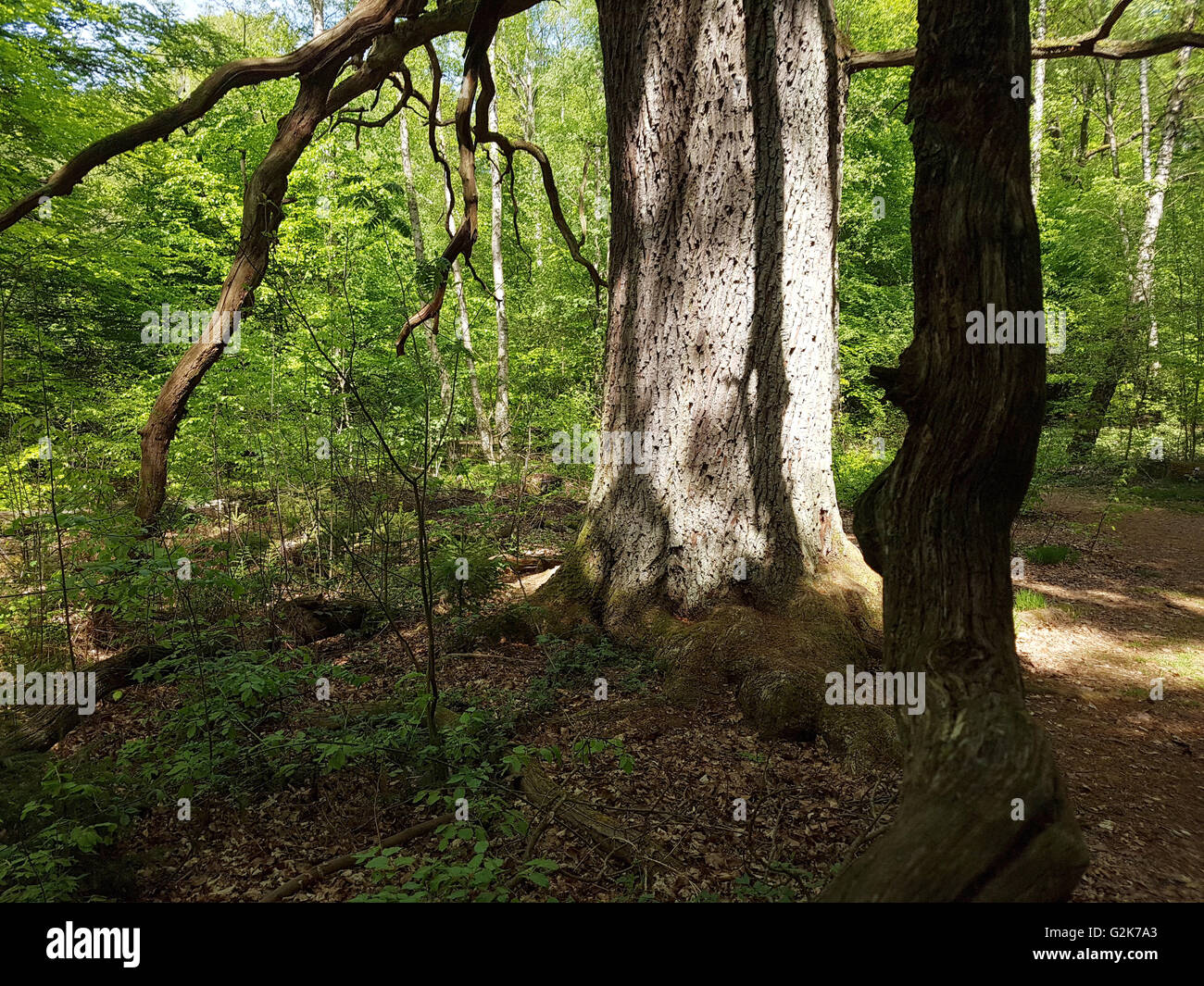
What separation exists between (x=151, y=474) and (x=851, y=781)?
14.4 feet

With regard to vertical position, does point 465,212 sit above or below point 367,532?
above

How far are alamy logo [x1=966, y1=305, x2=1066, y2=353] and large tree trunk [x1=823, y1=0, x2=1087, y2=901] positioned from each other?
19mm

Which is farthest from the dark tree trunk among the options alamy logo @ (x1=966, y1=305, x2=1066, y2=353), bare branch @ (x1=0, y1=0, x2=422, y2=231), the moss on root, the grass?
the grass

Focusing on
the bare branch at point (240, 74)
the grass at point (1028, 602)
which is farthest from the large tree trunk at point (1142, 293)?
the bare branch at point (240, 74)

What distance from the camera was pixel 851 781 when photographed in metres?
2.86

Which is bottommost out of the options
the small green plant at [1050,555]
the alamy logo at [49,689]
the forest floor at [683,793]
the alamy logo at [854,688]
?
the forest floor at [683,793]

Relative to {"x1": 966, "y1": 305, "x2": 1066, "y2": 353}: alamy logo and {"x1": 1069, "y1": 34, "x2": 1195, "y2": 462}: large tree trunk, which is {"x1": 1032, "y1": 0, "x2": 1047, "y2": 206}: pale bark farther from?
{"x1": 966, "y1": 305, "x2": 1066, "y2": 353}: alamy logo

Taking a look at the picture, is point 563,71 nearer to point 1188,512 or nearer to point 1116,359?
point 1116,359

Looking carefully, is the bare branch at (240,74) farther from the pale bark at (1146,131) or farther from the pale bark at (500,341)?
the pale bark at (1146,131)

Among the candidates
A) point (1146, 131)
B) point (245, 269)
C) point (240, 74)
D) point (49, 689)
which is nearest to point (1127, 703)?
point (245, 269)

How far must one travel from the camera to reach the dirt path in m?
2.37

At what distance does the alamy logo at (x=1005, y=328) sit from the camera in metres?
1.61
